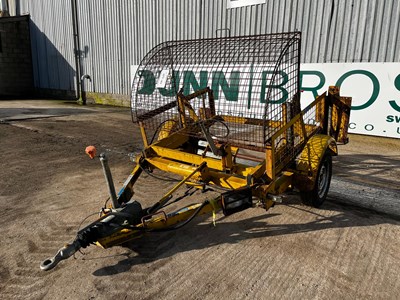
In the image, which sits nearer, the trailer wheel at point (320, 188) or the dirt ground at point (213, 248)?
the dirt ground at point (213, 248)

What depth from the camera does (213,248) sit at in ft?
10.9

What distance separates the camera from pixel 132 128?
385 inches

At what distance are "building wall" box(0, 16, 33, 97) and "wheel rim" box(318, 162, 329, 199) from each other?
20.7 metres

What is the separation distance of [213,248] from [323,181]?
1935 millimetres

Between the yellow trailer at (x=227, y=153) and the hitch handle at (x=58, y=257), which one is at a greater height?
the yellow trailer at (x=227, y=153)

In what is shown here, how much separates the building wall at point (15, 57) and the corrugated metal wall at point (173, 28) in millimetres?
694

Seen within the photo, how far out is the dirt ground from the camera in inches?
108

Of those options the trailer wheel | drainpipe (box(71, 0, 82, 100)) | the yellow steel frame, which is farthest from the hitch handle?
drainpipe (box(71, 0, 82, 100))

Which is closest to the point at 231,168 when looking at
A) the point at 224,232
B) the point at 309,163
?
the point at 224,232

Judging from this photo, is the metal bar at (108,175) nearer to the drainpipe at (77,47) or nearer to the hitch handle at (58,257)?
the hitch handle at (58,257)

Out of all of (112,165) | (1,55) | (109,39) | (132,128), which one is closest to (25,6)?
(1,55)

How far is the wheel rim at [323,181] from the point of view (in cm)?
425

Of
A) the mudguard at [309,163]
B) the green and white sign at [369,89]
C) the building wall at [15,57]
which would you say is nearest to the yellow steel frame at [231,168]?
the mudguard at [309,163]

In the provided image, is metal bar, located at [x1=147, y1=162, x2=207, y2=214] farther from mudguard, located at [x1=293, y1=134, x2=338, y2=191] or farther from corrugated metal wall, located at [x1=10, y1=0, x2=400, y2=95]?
corrugated metal wall, located at [x1=10, y1=0, x2=400, y2=95]
